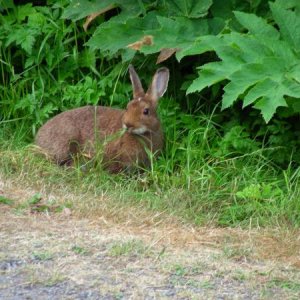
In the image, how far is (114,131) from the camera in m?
8.19

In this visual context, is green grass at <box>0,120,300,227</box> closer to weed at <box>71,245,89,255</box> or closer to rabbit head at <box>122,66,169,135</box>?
rabbit head at <box>122,66,169,135</box>

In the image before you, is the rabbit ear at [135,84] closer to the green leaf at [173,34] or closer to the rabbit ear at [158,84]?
the rabbit ear at [158,84]

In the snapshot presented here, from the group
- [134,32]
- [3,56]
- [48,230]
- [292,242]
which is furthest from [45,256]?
[3,56]

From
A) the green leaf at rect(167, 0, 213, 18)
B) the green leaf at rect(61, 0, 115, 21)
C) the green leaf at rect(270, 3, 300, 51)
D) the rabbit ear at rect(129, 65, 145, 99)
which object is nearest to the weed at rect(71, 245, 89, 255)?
the green leaf at rect(270, 3, 300, 51)

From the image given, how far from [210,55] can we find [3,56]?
1.94 metres

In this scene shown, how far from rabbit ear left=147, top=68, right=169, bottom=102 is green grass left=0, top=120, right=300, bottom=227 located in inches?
13.0

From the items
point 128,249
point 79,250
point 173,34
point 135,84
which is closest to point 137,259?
point 128,249

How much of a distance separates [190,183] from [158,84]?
1204mm

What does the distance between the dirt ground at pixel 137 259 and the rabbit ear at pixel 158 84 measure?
1.83m

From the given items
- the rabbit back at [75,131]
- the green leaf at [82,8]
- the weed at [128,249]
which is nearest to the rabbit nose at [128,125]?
the rabbit back at [75,131]

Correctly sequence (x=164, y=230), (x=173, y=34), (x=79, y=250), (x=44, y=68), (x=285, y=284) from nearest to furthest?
(x=285, y=284) < (x=79, y=250) < (x=164, y=230) < (x=173, y=34) < (x=44, y=68)

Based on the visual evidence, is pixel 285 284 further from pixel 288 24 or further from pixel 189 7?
pixel 189 7

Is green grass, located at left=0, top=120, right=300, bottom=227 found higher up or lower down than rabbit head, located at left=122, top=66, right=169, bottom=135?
lower down

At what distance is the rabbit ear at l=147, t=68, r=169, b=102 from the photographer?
322 inches
